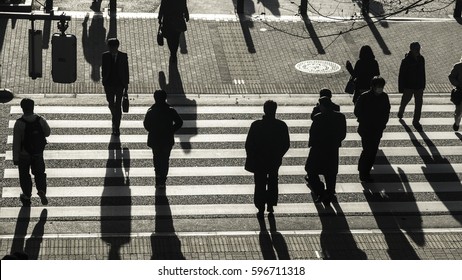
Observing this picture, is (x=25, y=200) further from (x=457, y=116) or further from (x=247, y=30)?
(x=247, y=30)

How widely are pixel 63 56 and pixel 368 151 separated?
4.55 m

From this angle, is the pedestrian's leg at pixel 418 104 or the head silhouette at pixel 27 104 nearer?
the head silhouette at pixel 27 104

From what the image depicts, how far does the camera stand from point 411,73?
1877 centimetres

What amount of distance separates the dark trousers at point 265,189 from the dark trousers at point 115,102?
11.9ft

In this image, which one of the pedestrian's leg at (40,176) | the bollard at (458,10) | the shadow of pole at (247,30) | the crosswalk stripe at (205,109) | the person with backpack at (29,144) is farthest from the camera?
the bollard at (458,10)

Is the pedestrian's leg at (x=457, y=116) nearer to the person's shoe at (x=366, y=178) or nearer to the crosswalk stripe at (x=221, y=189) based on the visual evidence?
the crosswalk stripe at (x=221, y=189)

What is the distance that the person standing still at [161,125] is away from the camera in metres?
15.7

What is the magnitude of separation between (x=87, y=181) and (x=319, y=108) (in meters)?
3.54

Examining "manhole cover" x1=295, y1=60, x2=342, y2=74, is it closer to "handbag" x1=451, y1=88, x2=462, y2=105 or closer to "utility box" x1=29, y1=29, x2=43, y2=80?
"handbag" x1=451, y1=88, x2=462, y2=105

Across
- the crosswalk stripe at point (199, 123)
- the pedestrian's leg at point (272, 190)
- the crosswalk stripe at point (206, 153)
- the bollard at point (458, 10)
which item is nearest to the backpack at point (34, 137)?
the crosswalk stripe at point (206, 153)

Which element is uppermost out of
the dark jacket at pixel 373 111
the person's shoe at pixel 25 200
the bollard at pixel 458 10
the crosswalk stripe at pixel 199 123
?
the dark jacket at pixel 373 111

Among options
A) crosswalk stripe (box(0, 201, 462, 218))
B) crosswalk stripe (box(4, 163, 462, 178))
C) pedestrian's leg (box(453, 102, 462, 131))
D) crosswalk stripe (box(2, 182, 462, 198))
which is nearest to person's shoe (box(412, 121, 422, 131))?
pedestrian's leg (box(453, 102, 462, 131))

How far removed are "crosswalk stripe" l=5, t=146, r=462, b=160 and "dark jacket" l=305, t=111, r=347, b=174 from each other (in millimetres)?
2178

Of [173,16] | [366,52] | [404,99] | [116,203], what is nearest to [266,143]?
[116,203]
